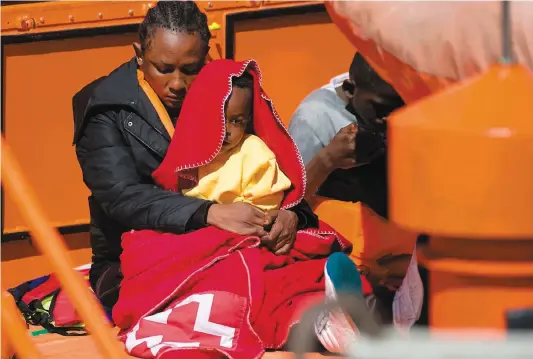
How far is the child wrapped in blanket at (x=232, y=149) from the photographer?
3.56 m

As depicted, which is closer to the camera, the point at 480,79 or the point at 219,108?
the point at 480,79

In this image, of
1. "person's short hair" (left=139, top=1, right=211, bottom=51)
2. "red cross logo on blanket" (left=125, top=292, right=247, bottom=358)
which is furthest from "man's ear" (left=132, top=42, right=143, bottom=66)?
"red cross logo on blanket" (left=125, top=292, right=247, bottom=358)

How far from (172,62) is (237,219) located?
0.56 m

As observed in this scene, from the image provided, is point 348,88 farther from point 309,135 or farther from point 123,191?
point 123,191

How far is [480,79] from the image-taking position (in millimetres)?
1991

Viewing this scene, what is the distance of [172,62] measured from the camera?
374cm

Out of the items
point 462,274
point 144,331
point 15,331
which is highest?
point 462,274

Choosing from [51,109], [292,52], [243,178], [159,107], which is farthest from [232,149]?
[292,52]

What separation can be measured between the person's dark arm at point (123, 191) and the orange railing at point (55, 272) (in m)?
0.78

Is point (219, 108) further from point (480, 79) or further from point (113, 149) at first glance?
point (480, 79)

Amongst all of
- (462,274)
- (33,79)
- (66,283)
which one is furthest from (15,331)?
(33,79)

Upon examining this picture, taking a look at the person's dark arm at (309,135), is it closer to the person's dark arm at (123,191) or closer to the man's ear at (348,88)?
the man's ear at (348,88)

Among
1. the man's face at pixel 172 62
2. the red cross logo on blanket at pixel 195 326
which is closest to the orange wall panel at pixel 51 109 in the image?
the man's face at pixel 172 62

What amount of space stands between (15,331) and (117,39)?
1.66m
